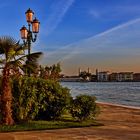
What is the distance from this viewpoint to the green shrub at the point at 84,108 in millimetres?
15570

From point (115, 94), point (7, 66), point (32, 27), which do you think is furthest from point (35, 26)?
point (115, 94)

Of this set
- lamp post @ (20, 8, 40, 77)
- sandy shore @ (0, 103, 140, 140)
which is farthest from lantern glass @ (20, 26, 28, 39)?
sandy shore @ (0, 103, 140, 140)

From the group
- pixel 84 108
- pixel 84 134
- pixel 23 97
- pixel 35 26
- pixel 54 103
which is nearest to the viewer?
pixel 84 134

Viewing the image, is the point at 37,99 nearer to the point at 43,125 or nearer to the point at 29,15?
the point at 43,125

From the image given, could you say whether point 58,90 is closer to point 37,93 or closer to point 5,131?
point 37,93

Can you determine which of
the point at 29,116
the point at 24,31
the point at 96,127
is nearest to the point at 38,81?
the point at 29,116

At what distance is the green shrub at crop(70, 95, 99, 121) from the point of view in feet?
51.1

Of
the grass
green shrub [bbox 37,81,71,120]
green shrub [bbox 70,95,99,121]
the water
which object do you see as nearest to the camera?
the grass

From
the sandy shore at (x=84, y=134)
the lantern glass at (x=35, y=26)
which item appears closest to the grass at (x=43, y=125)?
the sandy shore at (x=84, y=134)

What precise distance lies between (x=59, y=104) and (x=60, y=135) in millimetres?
3910

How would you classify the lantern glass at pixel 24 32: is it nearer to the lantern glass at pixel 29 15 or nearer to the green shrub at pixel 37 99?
the lantern glass at pixel 29 15

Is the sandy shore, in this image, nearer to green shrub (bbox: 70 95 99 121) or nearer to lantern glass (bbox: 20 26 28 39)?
green shrub (bbox: 70 95 99 121)

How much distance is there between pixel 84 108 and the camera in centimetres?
1563

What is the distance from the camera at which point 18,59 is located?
46.2 ft
